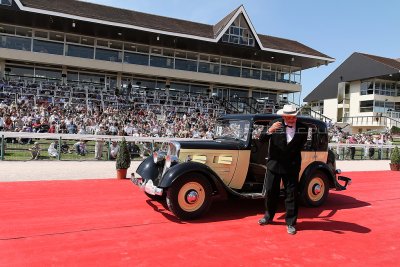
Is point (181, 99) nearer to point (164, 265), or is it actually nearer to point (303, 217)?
point (303, 217)

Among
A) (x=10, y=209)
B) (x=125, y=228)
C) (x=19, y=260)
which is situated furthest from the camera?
(x=10, y=209)

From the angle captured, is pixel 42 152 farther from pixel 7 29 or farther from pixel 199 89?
pixel 199 89

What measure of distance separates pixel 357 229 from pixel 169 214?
309cm

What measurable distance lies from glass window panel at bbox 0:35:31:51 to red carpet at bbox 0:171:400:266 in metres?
20.9

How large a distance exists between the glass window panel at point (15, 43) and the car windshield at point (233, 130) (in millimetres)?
22932

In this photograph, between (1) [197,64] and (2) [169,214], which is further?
(1) [197,64]

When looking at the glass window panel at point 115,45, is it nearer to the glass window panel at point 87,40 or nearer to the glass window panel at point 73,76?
the glass window panel at point 87,40

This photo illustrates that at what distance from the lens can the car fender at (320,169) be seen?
6.87 metres


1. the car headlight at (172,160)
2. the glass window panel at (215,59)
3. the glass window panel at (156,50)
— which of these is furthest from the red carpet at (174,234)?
the glass window panel at (215,59)

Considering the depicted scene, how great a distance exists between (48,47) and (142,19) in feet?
25.5

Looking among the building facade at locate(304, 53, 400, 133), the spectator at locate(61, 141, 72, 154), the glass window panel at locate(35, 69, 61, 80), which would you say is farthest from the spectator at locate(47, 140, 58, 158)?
the building facade at locate(304, 53, 400, 133)

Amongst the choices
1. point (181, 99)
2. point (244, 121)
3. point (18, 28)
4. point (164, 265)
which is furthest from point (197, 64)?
point (164, 265)

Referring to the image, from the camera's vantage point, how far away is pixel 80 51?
27.1 m

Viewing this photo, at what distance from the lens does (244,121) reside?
→ 22.0 ft
